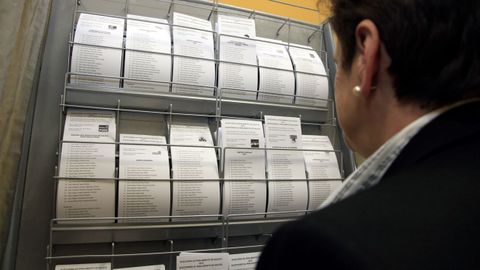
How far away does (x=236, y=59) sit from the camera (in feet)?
3.02

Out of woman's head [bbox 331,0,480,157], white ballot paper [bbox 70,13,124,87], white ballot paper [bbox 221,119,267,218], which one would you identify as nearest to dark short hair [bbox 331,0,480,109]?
woman's head [bbox 331,0,480,157]

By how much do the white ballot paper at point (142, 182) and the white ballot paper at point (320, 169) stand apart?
403mm

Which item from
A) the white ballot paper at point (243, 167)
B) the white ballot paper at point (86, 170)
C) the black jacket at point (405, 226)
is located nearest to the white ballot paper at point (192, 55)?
the white ballot paper at point (243, 167)

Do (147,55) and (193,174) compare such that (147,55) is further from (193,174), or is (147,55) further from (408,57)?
(408,57)

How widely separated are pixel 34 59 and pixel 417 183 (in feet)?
2.32

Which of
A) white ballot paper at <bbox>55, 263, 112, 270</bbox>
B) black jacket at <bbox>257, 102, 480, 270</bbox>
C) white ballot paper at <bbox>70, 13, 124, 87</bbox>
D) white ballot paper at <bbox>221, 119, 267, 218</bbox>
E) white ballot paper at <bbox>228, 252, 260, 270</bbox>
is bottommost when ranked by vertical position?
white ballot paper at <bbox>228, 252, 260, 270</bbox>

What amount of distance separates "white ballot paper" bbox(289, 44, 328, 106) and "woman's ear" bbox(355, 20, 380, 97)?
0.55m

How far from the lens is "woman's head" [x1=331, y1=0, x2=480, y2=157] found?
38 cm

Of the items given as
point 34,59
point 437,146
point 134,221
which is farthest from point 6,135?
point 437,146

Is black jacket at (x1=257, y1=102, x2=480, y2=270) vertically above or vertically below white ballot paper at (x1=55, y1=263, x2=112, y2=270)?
above

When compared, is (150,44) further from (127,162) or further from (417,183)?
(417,183)

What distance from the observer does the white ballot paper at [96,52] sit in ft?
2.51

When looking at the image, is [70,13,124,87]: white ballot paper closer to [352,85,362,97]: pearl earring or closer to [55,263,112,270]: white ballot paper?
[55,263,112,270]: white ballot paper

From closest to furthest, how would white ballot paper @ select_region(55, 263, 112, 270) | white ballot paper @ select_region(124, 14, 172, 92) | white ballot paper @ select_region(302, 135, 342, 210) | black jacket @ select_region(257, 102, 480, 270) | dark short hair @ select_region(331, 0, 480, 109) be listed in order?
1. black jacket @ select_region(257, 102, 480, 270)
2. dark short hair @ select_region(331, 0, 480, 109)
3. white ballot paper @ select_region(55, 263, 112, 270)
4. white ballot paper @ select_region(124, 14, 172, 92)
5. white ballot paper @ select_region(302, 135, 342, 210)
